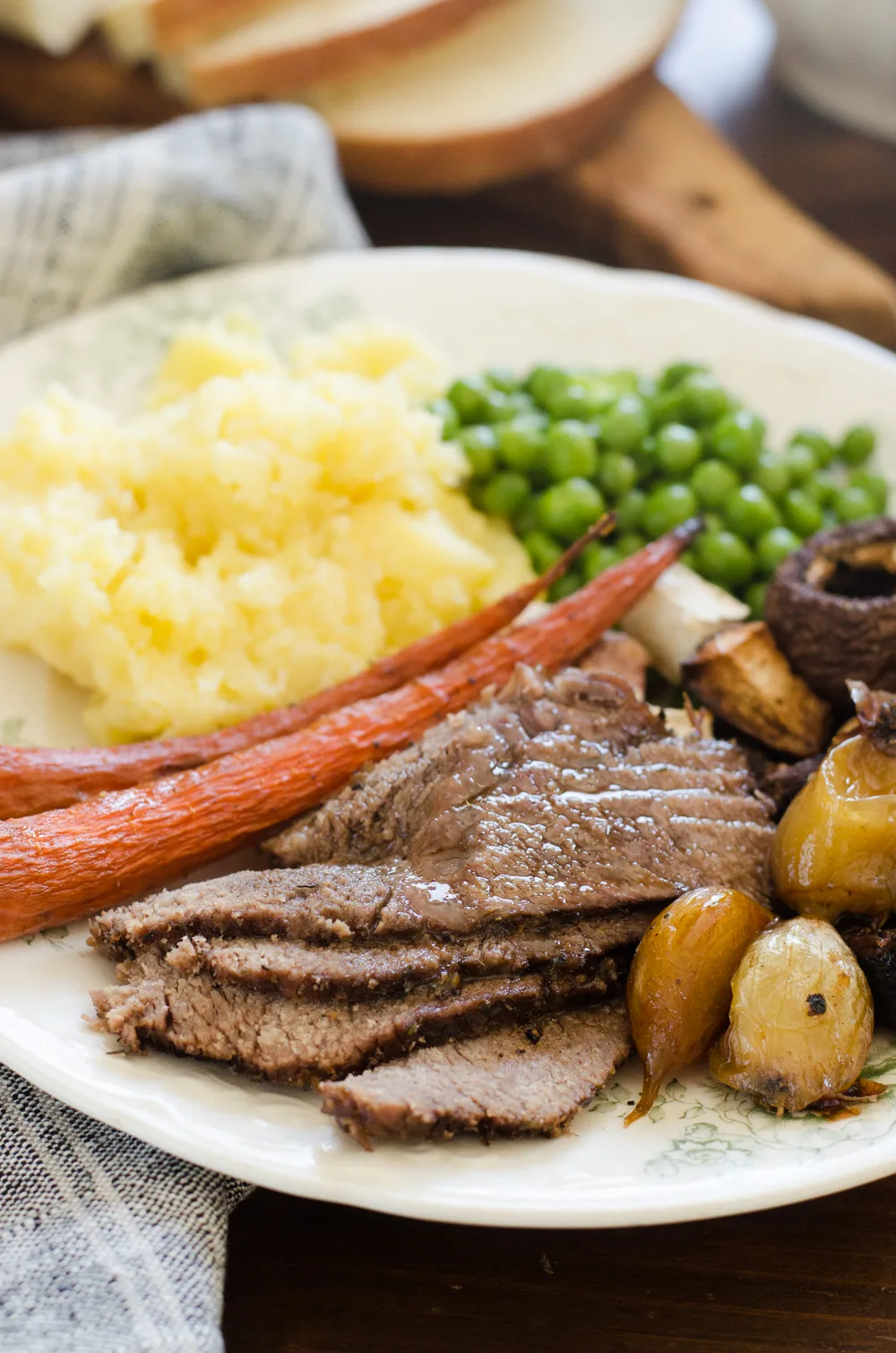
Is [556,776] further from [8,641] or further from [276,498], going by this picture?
[8,641]

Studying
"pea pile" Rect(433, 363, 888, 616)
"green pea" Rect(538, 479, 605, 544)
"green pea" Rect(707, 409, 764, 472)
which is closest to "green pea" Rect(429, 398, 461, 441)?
"pea pile" Rect(433, 363, 888, 616)

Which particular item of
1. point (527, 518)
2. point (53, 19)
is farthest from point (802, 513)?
point (53, 19)

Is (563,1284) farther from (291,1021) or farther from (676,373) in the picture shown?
(676,373)

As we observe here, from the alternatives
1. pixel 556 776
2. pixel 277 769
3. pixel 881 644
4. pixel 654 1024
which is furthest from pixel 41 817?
pixel 881 644

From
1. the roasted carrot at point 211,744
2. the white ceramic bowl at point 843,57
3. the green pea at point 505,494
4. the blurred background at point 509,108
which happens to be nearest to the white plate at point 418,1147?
the roasted carrot at point 211,744

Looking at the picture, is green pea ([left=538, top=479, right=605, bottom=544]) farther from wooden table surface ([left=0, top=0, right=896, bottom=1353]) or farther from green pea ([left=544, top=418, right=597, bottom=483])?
wooden table surface ([left=0, top=0, right=896, bottom=1353])

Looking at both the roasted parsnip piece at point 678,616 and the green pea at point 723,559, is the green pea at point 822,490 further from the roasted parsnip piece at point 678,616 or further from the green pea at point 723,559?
the roasted parsnip piece at point 678,616
